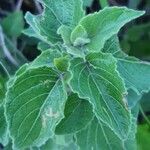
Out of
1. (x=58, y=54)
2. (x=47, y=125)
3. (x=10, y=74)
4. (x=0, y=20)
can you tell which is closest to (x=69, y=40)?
(x=58, y=54)

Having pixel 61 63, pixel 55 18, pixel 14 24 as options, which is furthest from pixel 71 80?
pixel 14 24

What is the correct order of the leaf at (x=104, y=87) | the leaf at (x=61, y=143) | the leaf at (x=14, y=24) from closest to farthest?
the leaf at (x=104, y=87), the leaf at (x=61, y=143), the leaf at (x=14, y=24)

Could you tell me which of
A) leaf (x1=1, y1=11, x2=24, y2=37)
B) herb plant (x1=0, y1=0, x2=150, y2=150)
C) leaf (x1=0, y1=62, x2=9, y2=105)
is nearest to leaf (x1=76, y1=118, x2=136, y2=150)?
herb plant (x1=0, y1=0, x2=150, y2=150)

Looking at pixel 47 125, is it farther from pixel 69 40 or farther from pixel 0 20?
pixel 0 20

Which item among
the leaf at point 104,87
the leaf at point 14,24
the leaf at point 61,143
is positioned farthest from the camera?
the leaf at point 14,24

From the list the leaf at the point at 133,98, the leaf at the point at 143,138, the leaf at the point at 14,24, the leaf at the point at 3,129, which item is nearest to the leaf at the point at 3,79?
the leaf at the point at 3,129

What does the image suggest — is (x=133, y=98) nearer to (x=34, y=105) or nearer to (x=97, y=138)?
(x=97, y=138)

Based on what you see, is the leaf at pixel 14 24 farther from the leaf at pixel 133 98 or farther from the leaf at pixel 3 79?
the leaf at pixel 133 98
